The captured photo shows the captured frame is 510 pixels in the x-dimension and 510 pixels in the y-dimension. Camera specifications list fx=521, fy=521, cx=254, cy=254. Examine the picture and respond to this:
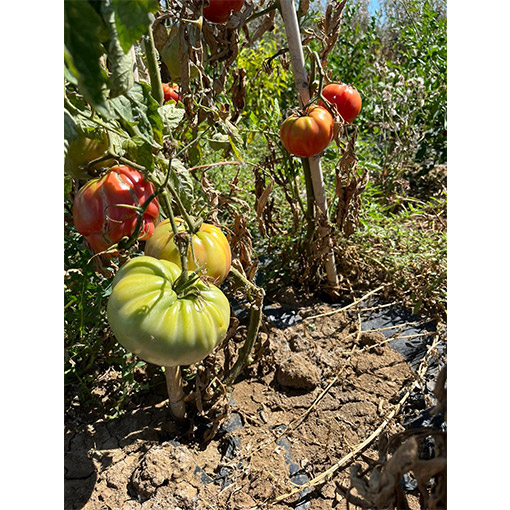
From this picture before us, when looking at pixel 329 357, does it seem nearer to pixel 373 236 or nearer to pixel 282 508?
pixel 282 508

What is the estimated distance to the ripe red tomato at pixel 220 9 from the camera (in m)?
1.23

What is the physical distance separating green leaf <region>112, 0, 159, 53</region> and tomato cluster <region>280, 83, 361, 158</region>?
111 centimetres

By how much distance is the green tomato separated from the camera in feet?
2.69

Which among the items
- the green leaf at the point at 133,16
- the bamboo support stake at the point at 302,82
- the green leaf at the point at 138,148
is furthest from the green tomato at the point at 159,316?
the bamboo support stake at the point at 302,82

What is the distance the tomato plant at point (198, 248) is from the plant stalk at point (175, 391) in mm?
343

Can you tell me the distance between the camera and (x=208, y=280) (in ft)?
3.19

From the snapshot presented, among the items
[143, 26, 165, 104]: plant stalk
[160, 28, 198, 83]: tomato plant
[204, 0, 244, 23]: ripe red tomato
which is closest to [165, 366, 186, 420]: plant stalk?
[143, 26, 165, 104]: plant stalk

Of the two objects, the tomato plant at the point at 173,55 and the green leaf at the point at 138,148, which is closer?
the green leaf at the point at 138,148

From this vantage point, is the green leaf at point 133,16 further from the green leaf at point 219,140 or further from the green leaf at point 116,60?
the green leaf at point 219,140

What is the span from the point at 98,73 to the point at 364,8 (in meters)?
6.42

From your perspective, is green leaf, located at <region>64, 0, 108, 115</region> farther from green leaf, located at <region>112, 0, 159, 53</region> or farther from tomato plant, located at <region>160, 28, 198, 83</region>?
tomato plant, located at <region>160, 28, 198, 83</region>

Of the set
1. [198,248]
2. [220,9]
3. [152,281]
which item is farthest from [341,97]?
[152,281]

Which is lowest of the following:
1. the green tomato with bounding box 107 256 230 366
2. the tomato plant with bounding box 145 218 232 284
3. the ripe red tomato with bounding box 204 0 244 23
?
the green tomato with bounding box 107 256 230 366
